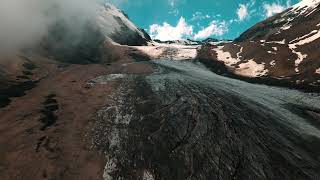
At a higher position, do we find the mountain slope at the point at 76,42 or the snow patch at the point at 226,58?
the snow patch at the point at 226,58

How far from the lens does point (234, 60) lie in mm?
147000

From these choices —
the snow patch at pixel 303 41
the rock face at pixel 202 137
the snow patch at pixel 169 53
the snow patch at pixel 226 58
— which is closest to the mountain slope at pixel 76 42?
the snow patch at pixel 169 53

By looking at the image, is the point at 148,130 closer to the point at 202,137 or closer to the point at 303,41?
the point at 202,137

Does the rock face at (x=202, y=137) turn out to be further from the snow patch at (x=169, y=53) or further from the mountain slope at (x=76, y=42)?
the snow patch at (x=169, y=53)

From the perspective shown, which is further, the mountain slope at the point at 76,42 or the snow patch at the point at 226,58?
the snow patch at the point at 226,58

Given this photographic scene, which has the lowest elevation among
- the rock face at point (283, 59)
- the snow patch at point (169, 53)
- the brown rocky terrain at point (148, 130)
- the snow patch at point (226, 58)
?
the snow patch at point (169, 53)

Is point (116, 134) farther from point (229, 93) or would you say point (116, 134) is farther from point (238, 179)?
point (229, 93)

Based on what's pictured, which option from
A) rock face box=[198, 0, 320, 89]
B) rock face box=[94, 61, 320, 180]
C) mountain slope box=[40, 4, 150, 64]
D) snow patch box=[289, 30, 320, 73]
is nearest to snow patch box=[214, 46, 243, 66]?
rock face box=[198, 0, 320, 89]

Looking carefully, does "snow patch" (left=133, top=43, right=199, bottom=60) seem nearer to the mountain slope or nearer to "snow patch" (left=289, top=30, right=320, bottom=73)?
the mountain slope

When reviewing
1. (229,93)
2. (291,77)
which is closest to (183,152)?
(229,93)

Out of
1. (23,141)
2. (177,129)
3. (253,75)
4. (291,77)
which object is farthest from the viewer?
(253,75)

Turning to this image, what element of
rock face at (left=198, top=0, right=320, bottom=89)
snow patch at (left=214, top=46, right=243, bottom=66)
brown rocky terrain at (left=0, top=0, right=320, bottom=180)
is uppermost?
brown rocky terrain at (left=0, top=0, right=320, bottom=180)

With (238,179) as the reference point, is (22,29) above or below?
below

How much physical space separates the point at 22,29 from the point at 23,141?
106280mm
